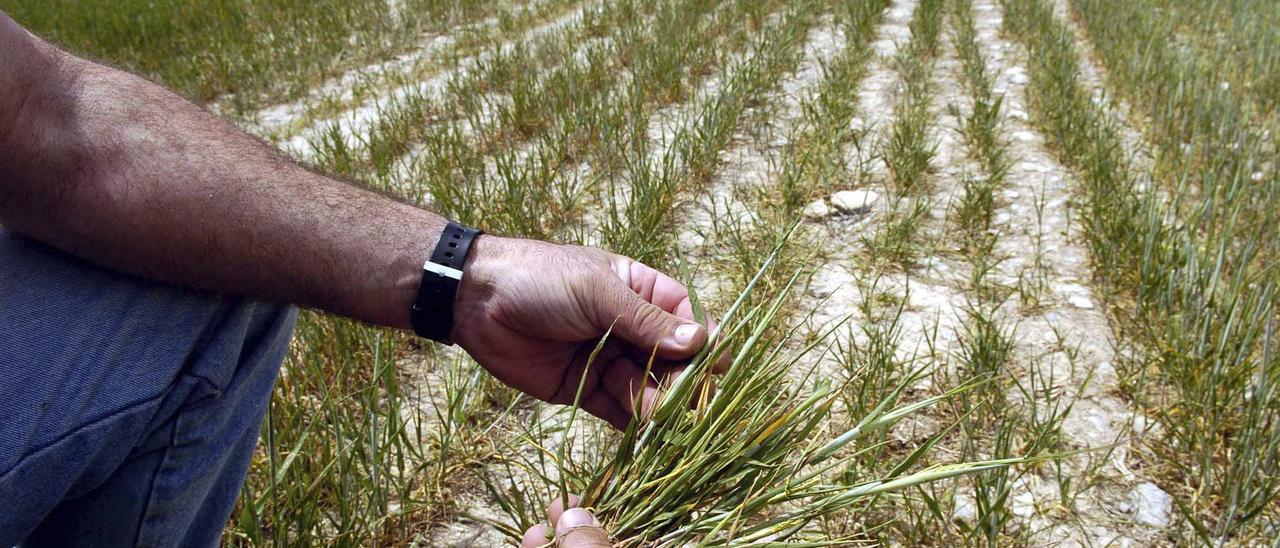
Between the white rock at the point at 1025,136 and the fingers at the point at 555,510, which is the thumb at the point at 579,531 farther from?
the white rock at the point at 1025,136

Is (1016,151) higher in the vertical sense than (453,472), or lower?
higher

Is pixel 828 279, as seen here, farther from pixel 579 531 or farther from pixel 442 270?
pixel 579 531

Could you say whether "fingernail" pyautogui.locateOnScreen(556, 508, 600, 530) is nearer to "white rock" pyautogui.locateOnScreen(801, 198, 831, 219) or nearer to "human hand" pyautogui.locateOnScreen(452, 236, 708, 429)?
"human hand" pyautogui.locateOnScreen(452, 236, 708, 429)

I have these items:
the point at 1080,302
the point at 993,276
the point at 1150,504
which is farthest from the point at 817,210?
the point at 1150,504

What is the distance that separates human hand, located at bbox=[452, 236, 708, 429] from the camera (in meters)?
1.35

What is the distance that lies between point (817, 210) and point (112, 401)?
2.10 metres

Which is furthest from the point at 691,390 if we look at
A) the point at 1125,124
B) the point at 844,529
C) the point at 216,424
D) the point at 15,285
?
the point at 1125,124

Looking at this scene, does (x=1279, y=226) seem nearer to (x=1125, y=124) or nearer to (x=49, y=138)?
(x=1125, y=124)

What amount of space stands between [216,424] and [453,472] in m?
0.56

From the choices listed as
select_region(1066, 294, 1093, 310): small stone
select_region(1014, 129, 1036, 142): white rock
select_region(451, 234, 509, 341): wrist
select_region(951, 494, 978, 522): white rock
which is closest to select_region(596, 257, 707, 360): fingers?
select_region(451, 234, 509, 341): wrist

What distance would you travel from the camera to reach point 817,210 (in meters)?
2.79

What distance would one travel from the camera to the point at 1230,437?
1734 mm

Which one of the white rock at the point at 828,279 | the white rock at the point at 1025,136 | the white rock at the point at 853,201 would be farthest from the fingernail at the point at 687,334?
the white rock at the point at 1025,136

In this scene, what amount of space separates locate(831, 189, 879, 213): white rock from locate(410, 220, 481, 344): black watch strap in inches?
64.9
